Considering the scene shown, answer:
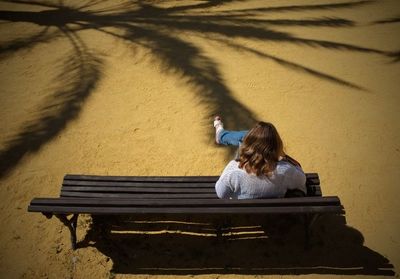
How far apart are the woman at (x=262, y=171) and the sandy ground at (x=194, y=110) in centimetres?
92

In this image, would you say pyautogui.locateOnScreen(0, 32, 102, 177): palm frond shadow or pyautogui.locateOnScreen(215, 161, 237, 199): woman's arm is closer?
pyautogui.locateOnScreen(215, 161, 237, 199): woman's arm

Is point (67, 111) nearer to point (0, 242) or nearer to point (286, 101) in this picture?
point (0, 242)

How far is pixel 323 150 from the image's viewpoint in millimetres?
4359

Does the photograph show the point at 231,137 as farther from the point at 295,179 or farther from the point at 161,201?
the point at 161,201

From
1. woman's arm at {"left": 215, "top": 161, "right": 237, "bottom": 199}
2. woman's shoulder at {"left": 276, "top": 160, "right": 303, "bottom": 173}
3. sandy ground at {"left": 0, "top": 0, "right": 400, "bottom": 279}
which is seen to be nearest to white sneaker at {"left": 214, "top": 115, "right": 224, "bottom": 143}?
sandy ground at {"left": 0, "top": 0, "right": 400, "bottom": 279}

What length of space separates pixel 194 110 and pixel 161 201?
242cm

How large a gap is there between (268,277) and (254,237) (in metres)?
0.46

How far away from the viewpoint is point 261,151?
2.75 metres

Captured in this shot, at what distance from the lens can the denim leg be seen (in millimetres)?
3867

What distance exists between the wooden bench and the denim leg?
2.27 feet

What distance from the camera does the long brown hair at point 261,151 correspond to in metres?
2.73

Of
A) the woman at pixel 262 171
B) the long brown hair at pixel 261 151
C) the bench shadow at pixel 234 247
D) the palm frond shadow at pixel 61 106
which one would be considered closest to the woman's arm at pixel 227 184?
the woman at pixel 262 171

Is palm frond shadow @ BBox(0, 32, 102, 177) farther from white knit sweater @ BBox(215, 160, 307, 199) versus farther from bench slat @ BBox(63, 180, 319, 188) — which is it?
white knit sweater @ BBox(215, 160, 307, 199)

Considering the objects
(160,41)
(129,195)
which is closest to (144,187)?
(129,195)
